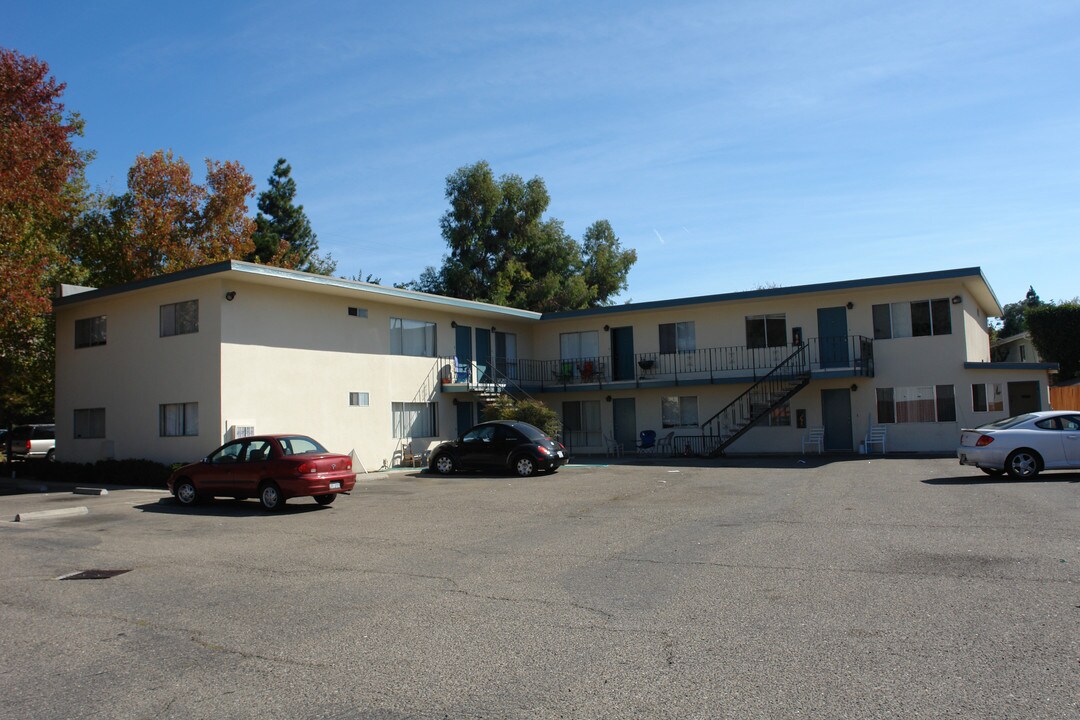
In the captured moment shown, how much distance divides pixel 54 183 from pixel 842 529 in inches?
995

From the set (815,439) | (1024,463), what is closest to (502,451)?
(815,439)

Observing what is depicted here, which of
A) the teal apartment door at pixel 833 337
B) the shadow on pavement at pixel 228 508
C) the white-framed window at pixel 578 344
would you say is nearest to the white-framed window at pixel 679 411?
the white-framed window at pixel 578 344

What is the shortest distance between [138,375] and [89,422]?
2987 millimetres

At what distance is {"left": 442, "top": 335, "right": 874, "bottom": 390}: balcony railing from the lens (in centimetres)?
2734

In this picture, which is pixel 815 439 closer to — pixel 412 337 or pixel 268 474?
pixel 412 337

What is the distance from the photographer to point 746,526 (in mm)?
11609

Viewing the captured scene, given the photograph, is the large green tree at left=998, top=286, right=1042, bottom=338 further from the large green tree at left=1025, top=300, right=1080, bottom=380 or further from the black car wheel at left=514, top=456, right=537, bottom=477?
the black car wheel at left=514, top=456, right=537, bottom=477

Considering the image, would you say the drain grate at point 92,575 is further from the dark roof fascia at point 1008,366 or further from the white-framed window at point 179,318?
the dark roof fascia at point 1008,366

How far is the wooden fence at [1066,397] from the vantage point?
112 feet

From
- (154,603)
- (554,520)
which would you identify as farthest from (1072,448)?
(154,603)

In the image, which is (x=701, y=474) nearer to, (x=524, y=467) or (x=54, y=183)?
(x=524, y=467)

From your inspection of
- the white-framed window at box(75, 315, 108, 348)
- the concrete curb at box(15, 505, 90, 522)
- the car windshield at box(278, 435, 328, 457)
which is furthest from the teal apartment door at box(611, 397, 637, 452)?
the concrete curb at box(15, 505, 90, 522)

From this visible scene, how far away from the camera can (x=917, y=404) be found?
2658 centimetres

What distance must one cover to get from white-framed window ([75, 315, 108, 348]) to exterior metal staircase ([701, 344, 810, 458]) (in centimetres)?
1889
